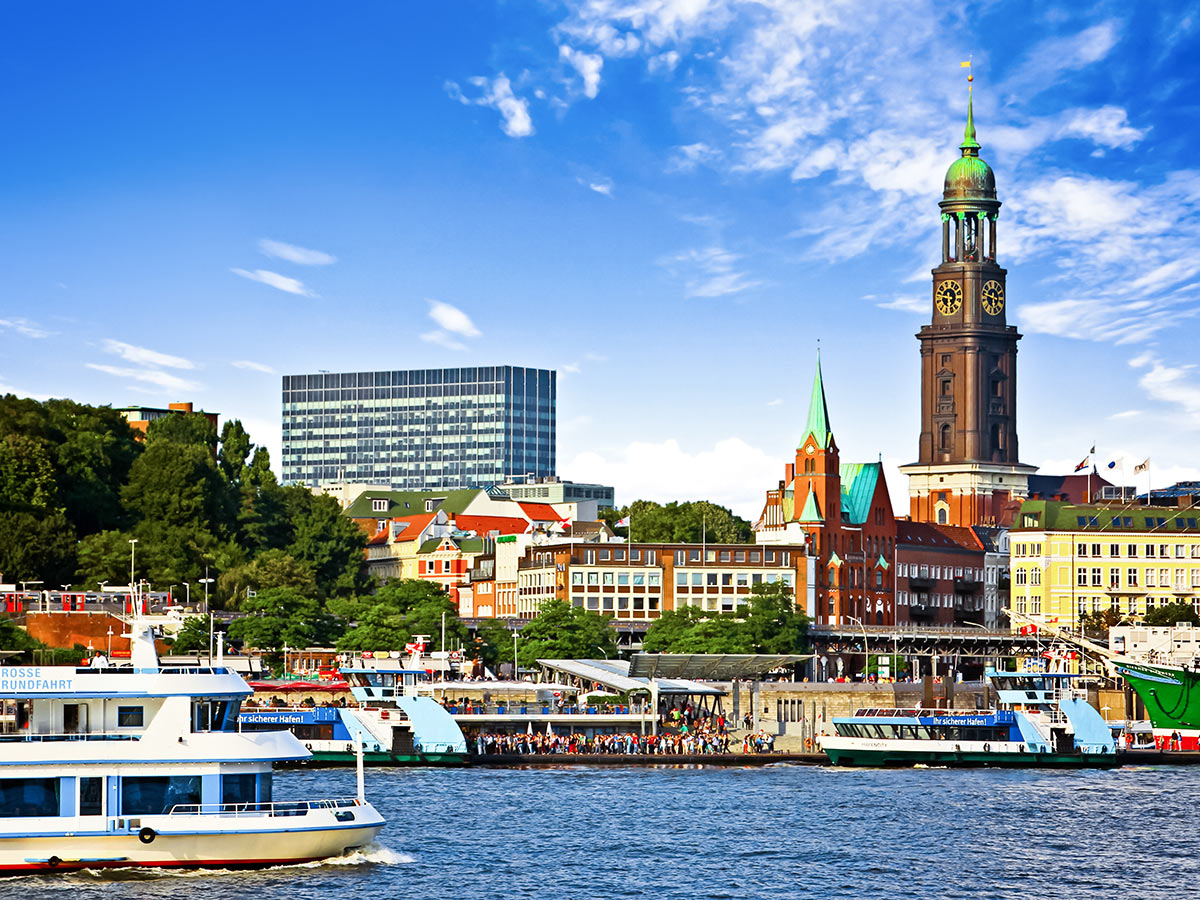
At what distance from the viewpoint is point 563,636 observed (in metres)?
177

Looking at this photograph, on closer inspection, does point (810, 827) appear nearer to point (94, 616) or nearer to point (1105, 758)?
point (1105, 758)

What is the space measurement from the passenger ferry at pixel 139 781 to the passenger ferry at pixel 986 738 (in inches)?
2218

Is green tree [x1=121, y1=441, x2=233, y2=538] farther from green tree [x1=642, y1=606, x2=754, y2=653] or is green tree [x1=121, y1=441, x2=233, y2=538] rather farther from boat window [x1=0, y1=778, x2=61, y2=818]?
boat window [x1=0, y1=778, x2=61, y2=818]

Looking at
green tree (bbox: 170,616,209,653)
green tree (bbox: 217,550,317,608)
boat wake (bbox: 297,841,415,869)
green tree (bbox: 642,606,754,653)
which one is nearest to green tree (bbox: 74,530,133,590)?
green tree (bbox: 217,550,317,608)

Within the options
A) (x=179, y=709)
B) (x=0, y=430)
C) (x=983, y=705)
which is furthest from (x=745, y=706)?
(x=179, y=709)

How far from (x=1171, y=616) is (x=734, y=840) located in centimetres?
11411

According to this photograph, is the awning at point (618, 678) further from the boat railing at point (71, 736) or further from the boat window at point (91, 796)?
the boat window at point (91, 796)

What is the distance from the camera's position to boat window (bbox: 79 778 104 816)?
66125 mm

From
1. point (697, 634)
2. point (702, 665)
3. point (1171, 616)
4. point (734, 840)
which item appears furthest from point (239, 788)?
point (1171, 616)

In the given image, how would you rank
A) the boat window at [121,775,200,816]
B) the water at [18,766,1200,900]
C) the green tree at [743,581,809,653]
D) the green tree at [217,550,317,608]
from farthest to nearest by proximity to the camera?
the green tree at [743,581,809,653] < the green tree at [217,550,317,608] < the water at [18,766,1200,900] < the boat window at [121,775,200,816]

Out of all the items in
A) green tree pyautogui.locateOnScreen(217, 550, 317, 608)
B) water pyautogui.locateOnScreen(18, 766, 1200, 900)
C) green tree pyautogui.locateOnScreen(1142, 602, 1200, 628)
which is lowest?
water pyautogui.locateOnScreen(18, 766, 1200, 900)

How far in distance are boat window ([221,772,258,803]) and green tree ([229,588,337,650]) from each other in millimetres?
98617

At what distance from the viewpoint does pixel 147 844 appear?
216 ft

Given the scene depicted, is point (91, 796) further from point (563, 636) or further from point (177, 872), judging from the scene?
point (563, 636)
